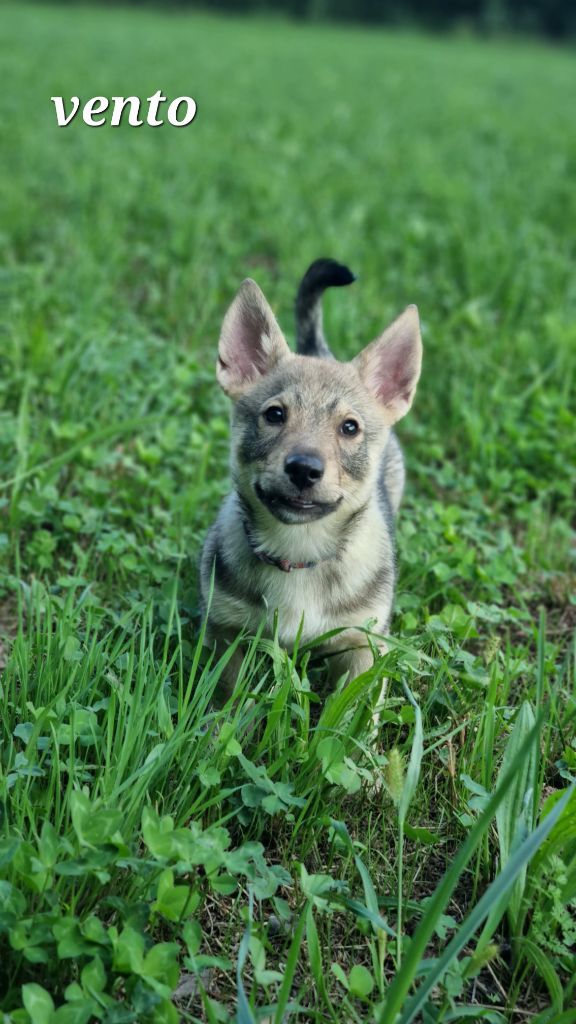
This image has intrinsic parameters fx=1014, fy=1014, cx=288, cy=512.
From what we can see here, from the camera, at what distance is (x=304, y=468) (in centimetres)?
268

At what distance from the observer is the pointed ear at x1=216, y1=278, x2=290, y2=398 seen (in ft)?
10.4

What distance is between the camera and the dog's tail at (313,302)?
11.7 feet

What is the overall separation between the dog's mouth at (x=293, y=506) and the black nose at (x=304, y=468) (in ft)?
0.15

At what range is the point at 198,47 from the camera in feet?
69.2

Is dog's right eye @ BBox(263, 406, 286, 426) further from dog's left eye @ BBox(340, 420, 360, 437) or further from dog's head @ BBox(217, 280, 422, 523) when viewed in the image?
dog's left eye @ BBox(340, 420, 360, 437)

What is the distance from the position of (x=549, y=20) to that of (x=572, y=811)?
50212 mm

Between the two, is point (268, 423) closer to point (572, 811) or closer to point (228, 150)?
point (572, 811)

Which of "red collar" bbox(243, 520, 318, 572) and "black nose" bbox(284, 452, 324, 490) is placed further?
"red collar" bbox(243, 520, 318, 572)

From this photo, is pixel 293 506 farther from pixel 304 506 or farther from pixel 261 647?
pixel 261 647

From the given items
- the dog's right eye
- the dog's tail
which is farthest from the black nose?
the dog's tail

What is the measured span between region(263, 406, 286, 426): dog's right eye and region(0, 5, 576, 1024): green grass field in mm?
647

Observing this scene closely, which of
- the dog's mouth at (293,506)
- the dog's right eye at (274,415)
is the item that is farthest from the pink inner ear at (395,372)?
the dog's mouth at (293,506)

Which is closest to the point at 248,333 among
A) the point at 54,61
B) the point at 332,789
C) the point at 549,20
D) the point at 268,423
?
the point at 268,423

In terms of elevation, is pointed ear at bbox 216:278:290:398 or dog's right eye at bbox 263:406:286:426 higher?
pointed ear at bbox 216:278:290:398
